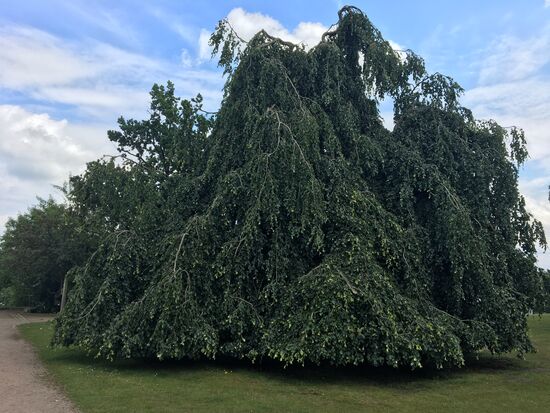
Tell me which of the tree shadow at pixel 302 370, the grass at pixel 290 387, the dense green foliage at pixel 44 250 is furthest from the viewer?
the dense green foliage at pixel 44 250

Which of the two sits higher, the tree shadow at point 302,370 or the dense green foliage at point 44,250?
the dense green foliage at point 44,250

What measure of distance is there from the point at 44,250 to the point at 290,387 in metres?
24.9

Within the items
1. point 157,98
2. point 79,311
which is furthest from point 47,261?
point 79,311

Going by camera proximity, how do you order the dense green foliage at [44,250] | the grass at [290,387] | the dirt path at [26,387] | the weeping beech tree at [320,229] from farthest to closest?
the dense green foliage at [44,250] < the weeping beech tree at [320,229] < the grass at [290,387] < the dirt path at [26,387]

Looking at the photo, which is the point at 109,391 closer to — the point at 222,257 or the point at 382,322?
the point at 222,257

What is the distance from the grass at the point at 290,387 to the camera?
807 centimetres

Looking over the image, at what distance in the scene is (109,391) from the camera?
869 centimetres

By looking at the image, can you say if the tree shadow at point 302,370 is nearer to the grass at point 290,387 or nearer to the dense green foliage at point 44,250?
the grass at point 290,387

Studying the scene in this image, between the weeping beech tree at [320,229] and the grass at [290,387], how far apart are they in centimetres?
52

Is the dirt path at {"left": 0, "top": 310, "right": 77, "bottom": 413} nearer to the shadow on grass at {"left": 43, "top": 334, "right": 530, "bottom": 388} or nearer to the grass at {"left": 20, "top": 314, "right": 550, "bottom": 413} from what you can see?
the grass at {"left": 20, "top": 314, "right": 550, "bottom": 413}

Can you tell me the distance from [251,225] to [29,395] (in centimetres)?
512

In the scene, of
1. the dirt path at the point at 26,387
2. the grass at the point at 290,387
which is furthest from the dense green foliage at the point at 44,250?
the grass at the point at 290,387

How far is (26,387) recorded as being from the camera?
30.1 ft

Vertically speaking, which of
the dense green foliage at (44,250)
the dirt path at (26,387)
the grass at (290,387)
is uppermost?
the dense green foliage at (44,250)
